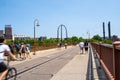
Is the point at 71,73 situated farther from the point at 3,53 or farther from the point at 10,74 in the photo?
the point at 3,53

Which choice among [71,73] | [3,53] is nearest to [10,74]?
[3,53]

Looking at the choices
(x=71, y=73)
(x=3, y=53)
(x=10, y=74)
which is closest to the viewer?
(x=3, y=53)

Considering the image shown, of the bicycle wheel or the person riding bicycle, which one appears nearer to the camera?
the person riding bicycle

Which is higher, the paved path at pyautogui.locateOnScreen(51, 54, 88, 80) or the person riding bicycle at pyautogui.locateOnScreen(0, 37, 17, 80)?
the person riding bicycle at pyautogui.locateOnScreen(0, 37, 17, 80)

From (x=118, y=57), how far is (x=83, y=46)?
33.7m

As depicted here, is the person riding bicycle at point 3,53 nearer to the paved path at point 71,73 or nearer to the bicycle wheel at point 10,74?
the bicycle wheel at point 10,74

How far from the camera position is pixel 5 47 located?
9094 millimetres

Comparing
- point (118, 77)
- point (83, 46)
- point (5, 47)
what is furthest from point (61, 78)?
point (83, 46)

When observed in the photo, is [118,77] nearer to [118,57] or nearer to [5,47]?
[118,57]

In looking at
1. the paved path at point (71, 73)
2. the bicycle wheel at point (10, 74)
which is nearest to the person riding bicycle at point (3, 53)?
the bicycle wheel at point (10, 74)

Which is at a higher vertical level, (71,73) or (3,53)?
(3,53)

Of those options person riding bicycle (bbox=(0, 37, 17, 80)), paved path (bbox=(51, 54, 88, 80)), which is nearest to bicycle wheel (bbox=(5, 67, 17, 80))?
person riding bicycle (bbox=(0, 37, 17, 80))

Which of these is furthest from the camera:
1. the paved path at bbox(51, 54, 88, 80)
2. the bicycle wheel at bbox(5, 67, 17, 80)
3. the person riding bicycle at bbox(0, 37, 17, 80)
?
the paved path at bbox(51, 54, 88, 80)

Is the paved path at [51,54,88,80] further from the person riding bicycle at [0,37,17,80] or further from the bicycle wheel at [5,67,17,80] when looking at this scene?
the person riding bicycle at [0,37,17,80]
